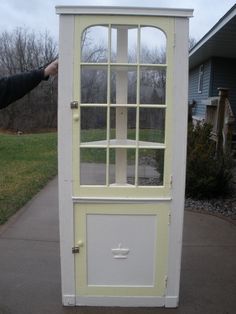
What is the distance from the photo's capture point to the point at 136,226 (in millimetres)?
3408

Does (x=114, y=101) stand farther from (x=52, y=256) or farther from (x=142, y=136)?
(x=52, y=256)

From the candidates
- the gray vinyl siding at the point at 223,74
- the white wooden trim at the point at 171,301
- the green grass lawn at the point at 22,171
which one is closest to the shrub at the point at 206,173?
the green grass lawn at the point at 22,171

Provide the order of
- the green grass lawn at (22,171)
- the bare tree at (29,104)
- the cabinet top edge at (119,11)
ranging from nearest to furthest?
the cabinet top edge at (119,11)
the green grass lawn at (22,171)
the bare tree at (29,104)

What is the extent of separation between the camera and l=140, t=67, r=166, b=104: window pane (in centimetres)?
321

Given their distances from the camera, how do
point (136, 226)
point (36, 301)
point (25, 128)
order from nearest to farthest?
point (136, 226), point (36, 301), point (25, 128)

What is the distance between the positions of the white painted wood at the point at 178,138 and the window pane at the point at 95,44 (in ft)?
1.66

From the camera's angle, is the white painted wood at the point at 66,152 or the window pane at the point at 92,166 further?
the window pane at the point at 92,166

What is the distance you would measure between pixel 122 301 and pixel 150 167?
3.69ft

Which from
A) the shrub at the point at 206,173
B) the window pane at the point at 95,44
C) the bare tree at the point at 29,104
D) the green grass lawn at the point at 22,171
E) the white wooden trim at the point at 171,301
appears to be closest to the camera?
the window pane at the point at 95,44

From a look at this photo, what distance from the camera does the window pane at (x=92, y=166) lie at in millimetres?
3271

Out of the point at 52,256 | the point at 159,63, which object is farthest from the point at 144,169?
the point at 52,256

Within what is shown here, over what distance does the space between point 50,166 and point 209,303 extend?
706 centimetres

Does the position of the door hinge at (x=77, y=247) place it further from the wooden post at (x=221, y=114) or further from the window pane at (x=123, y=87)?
the wooden post at (x=221, y=114)

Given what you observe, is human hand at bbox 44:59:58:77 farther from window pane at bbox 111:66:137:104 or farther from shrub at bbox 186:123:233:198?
shrub at bbox 186:123:233:198
